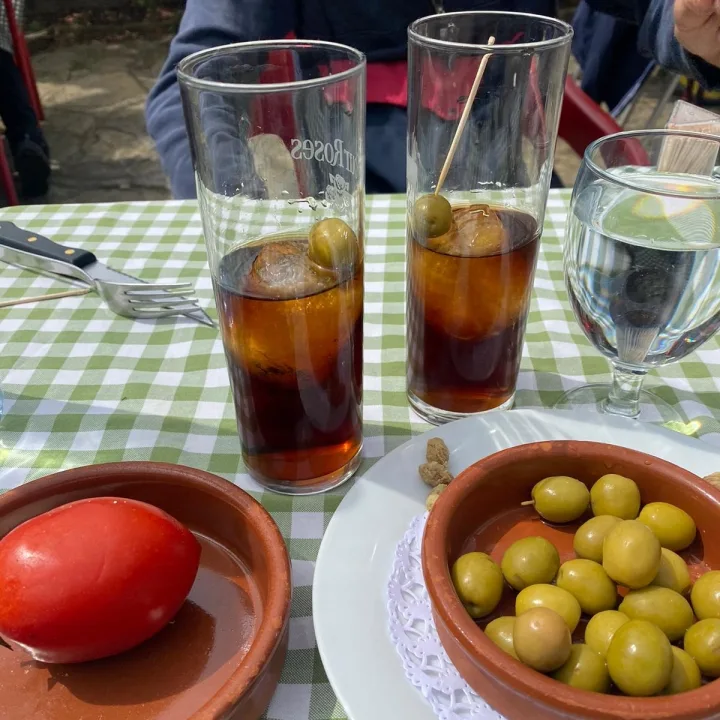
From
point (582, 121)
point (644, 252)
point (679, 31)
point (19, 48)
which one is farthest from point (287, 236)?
point (19, 48)

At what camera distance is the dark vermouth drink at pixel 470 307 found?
0.58 m

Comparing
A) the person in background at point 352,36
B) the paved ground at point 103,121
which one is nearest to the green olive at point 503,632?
the person in background at point 352,36

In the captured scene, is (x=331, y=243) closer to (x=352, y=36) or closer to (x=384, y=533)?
(x=384, y=533)

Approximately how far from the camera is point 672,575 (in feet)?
1.38

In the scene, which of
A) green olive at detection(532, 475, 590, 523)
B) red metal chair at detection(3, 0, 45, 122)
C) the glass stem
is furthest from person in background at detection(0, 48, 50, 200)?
green olive at detection(532, 475, 590, 523)

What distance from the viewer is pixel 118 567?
39 centimetres

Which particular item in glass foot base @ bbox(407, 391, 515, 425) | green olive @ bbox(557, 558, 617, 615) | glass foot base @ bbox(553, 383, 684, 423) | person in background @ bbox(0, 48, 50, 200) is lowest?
person in background @ bbox(0, 48, 50, 200)

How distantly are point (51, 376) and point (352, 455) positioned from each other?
1.08ft

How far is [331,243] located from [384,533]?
0.20 m

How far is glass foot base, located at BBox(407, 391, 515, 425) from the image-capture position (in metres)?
0.65

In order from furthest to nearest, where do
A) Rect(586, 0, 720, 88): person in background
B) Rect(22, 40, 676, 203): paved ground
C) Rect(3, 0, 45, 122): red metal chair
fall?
Rect(22, 40, 676, 203): paved ground
Rect(3, 0, 45, 122): red metal chair
Rect(586, 0, 720, 88): person in background

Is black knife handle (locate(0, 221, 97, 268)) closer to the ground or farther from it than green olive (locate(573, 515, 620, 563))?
closer to the ground

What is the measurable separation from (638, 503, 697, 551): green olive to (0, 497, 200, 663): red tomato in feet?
0.93

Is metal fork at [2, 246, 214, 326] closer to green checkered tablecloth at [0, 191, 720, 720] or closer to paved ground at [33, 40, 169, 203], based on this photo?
green checkered tablecloth at [0, 191, 720, 720]
